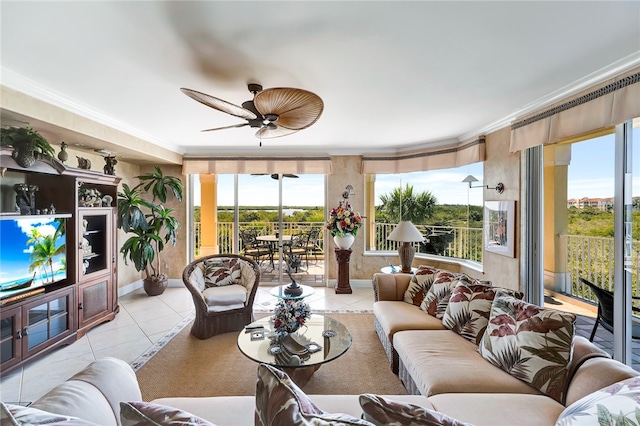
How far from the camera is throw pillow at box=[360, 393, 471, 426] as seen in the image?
0.76 metres

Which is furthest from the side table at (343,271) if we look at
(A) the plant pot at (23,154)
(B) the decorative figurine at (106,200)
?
(A) the plant pot at (23,154)

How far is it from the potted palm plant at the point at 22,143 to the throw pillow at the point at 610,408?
399cm

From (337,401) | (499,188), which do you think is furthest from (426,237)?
(337,401)

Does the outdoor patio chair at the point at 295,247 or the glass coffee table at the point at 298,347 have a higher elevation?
the outdoor patio chair at the point at 295,247

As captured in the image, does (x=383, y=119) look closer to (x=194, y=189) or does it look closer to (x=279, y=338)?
(x=279, y=338)

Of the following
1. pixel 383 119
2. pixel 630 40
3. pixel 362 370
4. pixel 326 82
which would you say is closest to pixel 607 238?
pixel 630 40

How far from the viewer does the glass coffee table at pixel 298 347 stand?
1947 mm

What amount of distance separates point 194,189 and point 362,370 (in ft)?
14.0

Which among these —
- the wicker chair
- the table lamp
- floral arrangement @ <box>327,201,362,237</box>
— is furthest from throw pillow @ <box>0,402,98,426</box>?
floral arrangement @ <box>327,201,362,237</box>

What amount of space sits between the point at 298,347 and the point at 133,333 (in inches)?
88.4

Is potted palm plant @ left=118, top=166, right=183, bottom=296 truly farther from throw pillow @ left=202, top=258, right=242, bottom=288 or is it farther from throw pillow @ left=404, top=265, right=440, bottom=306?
throw pillow @ left=404, top=265, right=440, bottom=306

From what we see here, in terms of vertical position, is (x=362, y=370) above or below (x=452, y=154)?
below

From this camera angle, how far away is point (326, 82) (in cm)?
237

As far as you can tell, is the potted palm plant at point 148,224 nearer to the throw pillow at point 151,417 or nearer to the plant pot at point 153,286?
the plant pot at point 153,286
